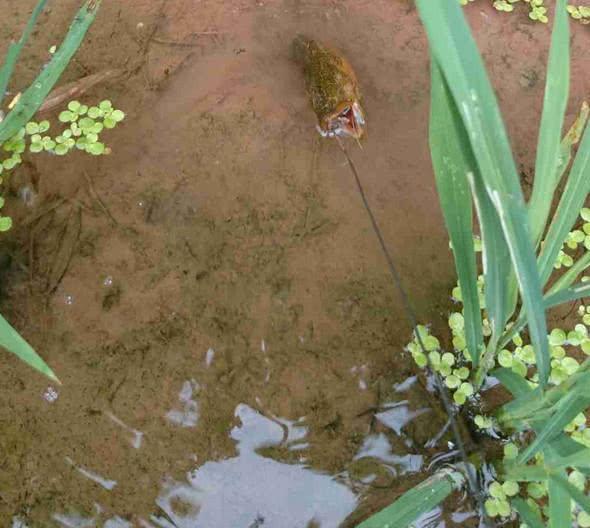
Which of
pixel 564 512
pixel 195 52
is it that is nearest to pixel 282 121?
pixel 195 52

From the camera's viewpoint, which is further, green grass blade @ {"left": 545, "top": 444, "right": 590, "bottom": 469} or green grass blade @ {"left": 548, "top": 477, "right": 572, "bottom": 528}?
green grass blade @ {"left": 548, "top": 477, "right": 572, "bottom": 528}

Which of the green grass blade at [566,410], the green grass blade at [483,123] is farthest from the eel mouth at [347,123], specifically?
the green grass blade at [566,410]

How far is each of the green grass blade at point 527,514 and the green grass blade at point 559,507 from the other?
0.25m

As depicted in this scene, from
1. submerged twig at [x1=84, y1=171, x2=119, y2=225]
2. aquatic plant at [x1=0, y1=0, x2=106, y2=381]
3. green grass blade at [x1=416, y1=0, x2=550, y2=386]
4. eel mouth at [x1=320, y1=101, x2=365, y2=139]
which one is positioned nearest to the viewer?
green grass blade at [x1=416, y1=0, x2=550, y2=386]

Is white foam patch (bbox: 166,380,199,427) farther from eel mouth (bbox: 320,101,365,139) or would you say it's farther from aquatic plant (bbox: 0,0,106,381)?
eel mouth (bbox: 320,101,365,139)

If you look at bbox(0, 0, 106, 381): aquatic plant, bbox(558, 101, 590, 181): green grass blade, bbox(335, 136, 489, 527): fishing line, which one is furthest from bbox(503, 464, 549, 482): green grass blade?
bbox(0, 0, 106, 381): aquatic plant

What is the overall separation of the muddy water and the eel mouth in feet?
0.23

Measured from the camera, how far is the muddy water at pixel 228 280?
1.97m

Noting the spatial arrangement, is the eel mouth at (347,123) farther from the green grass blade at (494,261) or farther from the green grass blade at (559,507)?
the green grass blade at (559,507)

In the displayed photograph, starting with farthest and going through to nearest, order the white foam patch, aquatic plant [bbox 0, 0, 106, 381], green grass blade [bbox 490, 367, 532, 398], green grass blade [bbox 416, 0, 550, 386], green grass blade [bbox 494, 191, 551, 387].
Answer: the white foam patch < green grass blade [bbox 490, 367, 532, 398] < aquatic plant [bbox 0, 0, 106, 381] < green grass blade [bbox 494, 191, 551, 387] < green grass blade [bbox 416, 0, 550, 386]

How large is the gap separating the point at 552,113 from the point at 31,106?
5.33 feet

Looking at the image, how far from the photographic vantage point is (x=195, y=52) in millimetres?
2811

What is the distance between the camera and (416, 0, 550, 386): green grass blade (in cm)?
104

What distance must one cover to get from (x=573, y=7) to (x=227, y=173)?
185 cm
